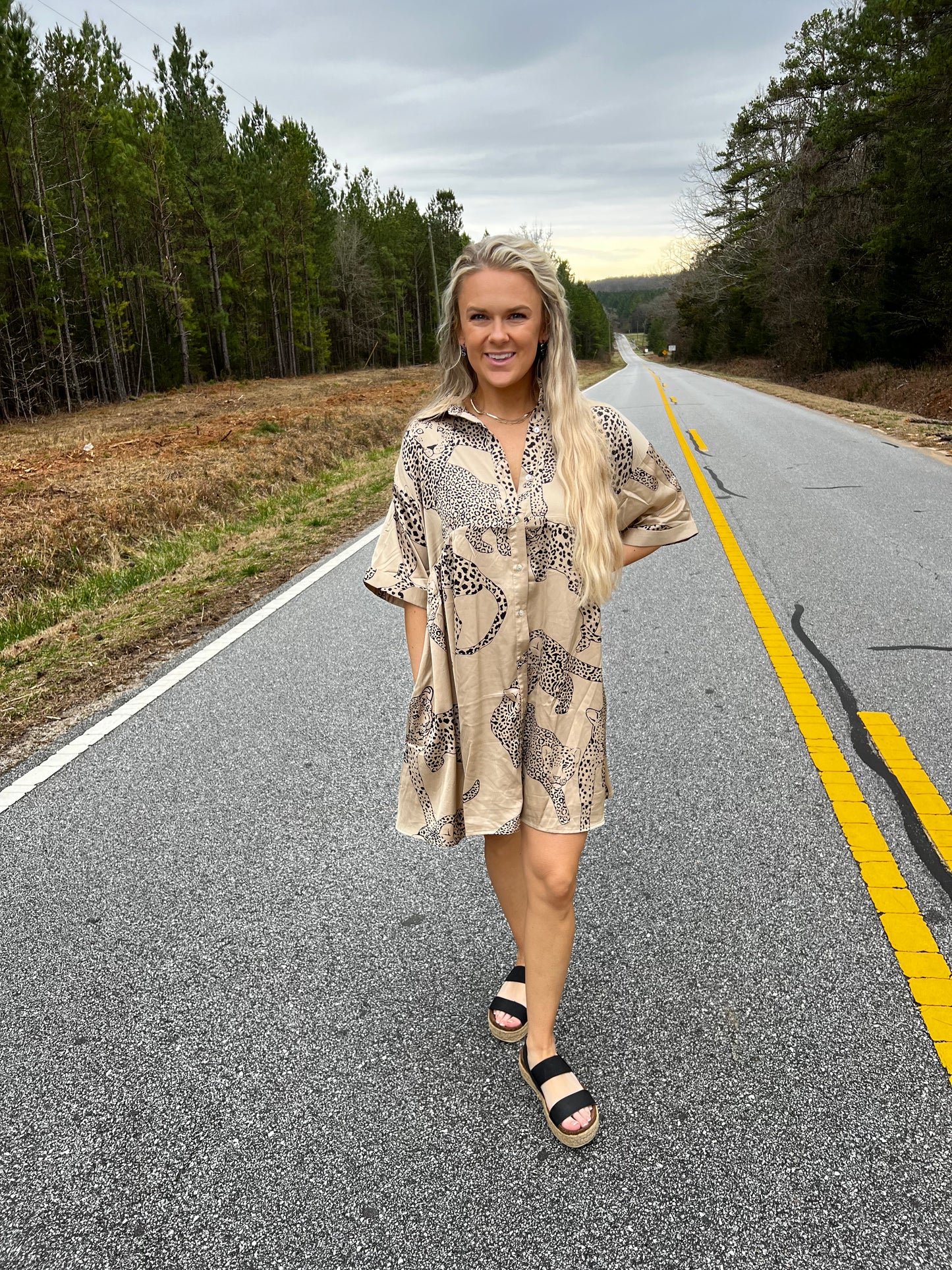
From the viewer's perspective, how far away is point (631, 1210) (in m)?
1.78

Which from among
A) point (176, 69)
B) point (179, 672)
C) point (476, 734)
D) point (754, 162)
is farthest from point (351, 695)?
point (176, 69)

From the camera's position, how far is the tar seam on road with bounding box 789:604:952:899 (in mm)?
2871

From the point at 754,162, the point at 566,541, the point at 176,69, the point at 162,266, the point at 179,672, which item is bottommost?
the point at 179,672

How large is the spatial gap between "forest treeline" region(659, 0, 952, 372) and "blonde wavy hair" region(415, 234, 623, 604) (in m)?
22.4

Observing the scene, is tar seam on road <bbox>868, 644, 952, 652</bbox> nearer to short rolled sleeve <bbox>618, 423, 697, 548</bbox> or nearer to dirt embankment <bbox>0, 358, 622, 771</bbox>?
short rolled sleeve <bbox>618, 423, 697, 548</bbox>

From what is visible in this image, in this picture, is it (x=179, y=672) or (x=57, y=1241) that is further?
(x=179, y=672)

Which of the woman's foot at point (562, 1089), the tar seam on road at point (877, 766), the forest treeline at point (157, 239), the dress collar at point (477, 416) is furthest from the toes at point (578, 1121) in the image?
the forest treeline at point (157, 239)

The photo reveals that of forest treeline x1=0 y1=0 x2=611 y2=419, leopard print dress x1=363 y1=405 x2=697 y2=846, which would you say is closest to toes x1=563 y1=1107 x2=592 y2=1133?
leopard print dress x1=363 y1=405 x2=697 y2=846

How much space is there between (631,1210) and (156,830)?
87.6 inches

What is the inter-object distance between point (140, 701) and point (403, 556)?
10.2ft

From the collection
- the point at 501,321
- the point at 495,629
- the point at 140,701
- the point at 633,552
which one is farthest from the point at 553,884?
the point at 140,701

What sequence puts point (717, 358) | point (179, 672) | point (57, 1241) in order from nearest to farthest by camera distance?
point (57, 1241), point (179, 672), point (717, 358)

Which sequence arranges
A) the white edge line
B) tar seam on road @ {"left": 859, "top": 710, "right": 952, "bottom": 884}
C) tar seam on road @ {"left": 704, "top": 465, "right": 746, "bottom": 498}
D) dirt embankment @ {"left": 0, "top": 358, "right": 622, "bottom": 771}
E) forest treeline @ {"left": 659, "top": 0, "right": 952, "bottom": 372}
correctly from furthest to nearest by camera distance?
forest treeline @ {"left": 659, "top": 0, "right": 952, "bottom": 372}, tar seam on road @ {"left": 704, "top": 465, "right": 746, "bottom": 498}, dirt embankment @ {"left": 0, "top": 358, "right": 622, "bottom": 771}, the white edge line, tar seam on road @ {"left": 859, "top": 710, "right": 952, "bottom": 884}

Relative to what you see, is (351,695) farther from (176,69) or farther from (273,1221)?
(176,69)
